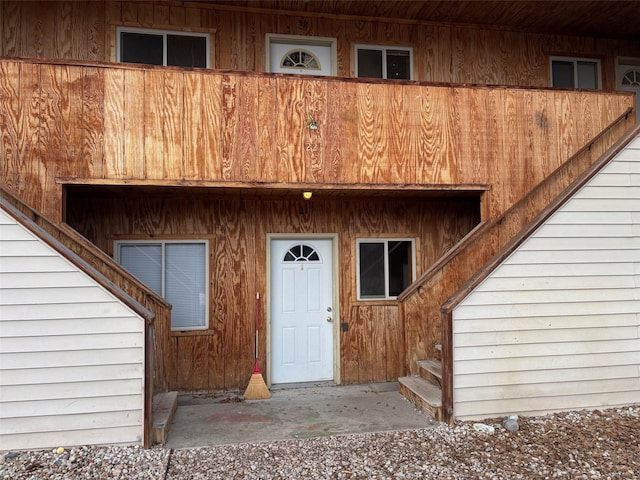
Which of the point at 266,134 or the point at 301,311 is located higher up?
the point at 266,134

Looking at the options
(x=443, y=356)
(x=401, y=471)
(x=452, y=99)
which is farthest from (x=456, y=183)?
(x=401, y=471)

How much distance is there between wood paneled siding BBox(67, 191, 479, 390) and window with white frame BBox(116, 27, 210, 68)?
2050 millimetres

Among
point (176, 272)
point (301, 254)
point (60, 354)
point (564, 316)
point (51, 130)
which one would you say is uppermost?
point (51, 130)

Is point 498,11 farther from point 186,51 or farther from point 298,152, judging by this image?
point 186,51

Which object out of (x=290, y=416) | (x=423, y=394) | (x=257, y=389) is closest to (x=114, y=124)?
(x=257, y=389)

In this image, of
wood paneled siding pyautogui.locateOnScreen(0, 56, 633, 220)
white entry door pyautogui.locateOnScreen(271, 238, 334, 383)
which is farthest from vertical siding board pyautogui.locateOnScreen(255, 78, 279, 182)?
white entry door pyautogui.locateOnScreen(271, 238, 334, 383)

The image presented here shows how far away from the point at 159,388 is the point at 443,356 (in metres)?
3.26

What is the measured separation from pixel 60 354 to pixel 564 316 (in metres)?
4.92

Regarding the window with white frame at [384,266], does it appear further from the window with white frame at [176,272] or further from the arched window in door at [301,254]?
the window with white frame at [176,272]

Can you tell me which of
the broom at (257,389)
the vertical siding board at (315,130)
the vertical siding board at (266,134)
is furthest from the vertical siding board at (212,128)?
the broom at (257,389)

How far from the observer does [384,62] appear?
6.85m

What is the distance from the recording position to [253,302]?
6117mm

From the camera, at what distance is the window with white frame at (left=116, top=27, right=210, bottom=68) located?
20.4 ft

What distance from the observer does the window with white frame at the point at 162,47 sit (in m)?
6.22
